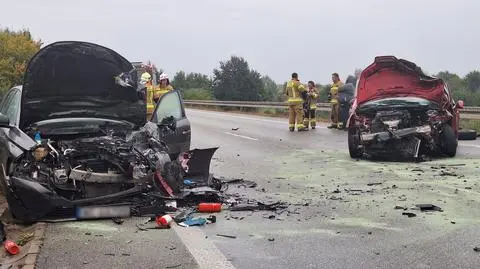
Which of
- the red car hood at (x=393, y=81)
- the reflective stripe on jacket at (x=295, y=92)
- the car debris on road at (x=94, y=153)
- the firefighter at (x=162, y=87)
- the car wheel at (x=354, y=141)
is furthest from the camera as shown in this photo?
the reflective stripe on jacket at (x=295, y=92)

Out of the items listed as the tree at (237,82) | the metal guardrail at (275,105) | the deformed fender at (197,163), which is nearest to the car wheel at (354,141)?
the deformed fender at (197,163)

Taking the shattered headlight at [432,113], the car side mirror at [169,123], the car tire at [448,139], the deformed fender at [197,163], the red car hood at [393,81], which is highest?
the red car hood at [393,81]

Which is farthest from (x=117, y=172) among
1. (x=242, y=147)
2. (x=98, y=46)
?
(x=242, y=147)

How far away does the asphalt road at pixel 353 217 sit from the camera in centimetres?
484

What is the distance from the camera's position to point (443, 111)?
1059cm

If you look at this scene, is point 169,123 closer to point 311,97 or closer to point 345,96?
point 345,96

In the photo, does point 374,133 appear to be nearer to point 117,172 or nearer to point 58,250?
point 117,172

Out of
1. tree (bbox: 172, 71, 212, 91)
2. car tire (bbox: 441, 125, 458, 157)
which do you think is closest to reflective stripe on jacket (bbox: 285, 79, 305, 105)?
car tire (bbox: 441, 125, 458, 157)

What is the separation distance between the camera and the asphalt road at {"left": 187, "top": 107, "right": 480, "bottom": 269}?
15.9 ft

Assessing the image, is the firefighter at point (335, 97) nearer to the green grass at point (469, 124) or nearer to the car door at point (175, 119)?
the green grass at point (469, 124)

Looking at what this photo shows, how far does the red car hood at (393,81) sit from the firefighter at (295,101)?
292 inches

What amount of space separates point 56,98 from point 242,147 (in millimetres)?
7240

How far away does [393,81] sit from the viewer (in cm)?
1144

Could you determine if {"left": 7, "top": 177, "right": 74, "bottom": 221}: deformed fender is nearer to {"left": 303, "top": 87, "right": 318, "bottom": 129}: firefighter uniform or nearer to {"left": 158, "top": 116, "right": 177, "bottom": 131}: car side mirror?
{"left": 158, "top": 116, "right": 177, "bottom": 131}: car side mirror
